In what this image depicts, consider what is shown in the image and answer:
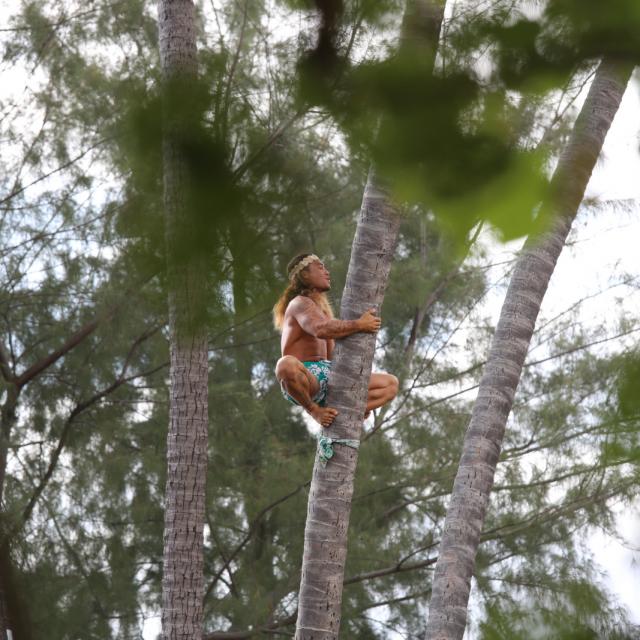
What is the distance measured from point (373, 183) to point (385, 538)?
8.12m

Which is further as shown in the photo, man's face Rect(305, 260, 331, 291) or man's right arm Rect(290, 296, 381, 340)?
man's face Rect(305, 260, 331, 291)

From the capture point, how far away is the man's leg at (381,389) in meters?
4.32

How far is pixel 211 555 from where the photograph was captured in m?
8.79

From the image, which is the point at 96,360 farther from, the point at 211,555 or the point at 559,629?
the point at 559,629

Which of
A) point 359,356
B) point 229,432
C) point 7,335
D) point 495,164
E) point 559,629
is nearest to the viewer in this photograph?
point 495,164

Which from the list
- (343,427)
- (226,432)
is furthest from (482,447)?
(226,432)

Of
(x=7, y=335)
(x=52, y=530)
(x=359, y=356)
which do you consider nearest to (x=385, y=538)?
(x=52, y=530)

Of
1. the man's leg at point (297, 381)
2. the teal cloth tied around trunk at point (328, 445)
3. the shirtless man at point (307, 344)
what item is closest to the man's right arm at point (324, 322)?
the shirtless man at point (307, 344)

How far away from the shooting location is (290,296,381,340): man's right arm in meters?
2.94

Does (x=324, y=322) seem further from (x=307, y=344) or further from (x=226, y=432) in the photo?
(x=226, y=432)

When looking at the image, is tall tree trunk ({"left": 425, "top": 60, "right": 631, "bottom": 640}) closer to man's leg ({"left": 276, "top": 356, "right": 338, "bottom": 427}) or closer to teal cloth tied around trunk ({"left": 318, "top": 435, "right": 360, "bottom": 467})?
man's leg ({"left": 276, "top": 356, "right": 338, "bottom": 427})

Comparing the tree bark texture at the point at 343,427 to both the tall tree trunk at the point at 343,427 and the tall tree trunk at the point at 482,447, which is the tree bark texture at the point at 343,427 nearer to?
the tall tree trunk at the point at 343,427

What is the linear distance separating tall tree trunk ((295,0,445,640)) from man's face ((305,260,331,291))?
79cm

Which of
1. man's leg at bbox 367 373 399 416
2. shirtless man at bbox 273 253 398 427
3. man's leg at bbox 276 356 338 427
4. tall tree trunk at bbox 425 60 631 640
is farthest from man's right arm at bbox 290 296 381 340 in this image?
tall tree trunk at bbox 425 60 631 640
